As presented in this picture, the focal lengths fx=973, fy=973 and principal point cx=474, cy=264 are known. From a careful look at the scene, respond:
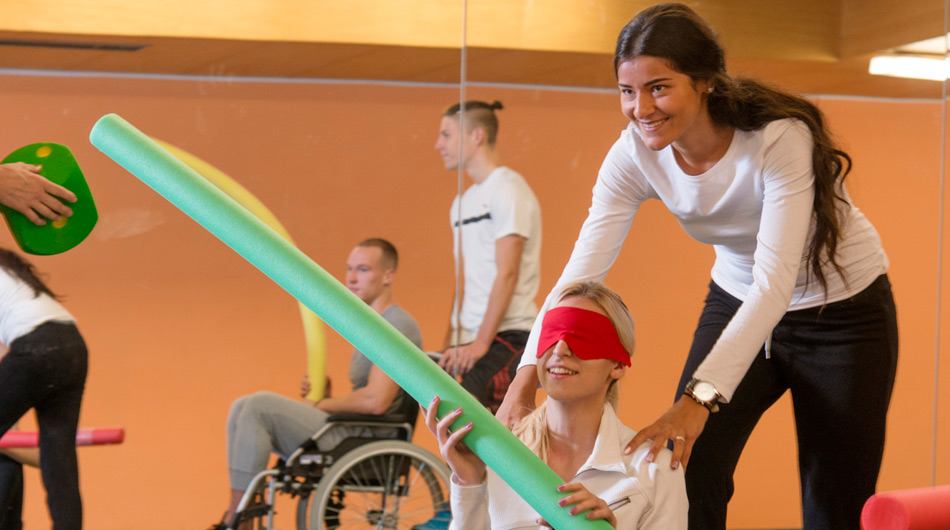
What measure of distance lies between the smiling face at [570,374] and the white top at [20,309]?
1933mm

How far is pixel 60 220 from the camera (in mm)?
1402

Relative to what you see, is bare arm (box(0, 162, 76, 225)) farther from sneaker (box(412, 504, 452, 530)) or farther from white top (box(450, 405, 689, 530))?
sneaker (box(412, 504, 452, 530))

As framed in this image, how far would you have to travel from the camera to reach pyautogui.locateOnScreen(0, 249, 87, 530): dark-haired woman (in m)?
2.76

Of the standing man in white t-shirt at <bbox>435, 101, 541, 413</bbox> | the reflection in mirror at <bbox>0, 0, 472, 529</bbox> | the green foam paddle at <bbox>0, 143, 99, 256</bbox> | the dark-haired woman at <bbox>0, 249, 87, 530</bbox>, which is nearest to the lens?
the green foam paddle at <bbox>0, 143, 99, 256</bbox>

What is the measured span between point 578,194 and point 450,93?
0.53 metres

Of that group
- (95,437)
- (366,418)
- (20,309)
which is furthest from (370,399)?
(20,309)

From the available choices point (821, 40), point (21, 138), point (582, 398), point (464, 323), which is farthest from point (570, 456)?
point (821, 40)

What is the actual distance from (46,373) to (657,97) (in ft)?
7.12

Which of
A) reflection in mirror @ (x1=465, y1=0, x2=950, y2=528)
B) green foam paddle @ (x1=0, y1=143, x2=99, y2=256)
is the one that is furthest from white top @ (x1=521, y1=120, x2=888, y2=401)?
reflection in mirror @ (x1=465, y1=0, x2=950, y2=528)

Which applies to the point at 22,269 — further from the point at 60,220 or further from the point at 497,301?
the point at 60,220

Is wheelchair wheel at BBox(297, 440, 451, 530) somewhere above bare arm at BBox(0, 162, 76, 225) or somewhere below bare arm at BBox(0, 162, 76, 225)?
below

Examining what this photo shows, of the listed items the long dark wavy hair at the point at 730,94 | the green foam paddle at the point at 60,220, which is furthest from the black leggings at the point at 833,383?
the green foam paddle at the point at 60,220

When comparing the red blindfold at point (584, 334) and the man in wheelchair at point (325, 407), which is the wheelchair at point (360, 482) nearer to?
the man in wheelchair at point (325, 407)

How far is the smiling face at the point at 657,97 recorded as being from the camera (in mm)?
1361
